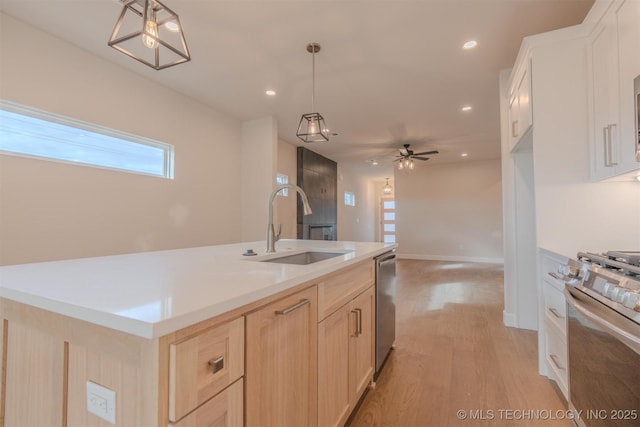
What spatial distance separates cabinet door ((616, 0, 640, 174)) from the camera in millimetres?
1424

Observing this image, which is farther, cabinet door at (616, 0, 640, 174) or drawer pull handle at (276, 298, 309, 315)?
cabinet door at (616, 0, 640, 174)

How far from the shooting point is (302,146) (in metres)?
6.24

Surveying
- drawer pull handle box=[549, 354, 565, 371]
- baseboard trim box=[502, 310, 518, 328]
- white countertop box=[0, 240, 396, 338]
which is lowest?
baseboard trim box=[502, 310, 518, 328]

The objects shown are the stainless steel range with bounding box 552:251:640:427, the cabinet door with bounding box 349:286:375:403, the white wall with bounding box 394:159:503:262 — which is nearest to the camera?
the stainless steel range with bounding box 552:251:640:427

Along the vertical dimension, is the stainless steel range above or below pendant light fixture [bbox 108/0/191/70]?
below

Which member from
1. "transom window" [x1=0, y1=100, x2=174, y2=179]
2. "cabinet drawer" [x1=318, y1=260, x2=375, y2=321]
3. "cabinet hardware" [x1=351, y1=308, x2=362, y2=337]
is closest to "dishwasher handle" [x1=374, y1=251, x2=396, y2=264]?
"cabinet drawer" [x1=318, y1=260, x2=375, y2=321]

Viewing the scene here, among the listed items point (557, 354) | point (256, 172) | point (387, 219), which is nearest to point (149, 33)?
point (557, 354)

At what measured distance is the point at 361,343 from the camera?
171 cm

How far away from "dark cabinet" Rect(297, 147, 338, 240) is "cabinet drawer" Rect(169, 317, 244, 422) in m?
5.16

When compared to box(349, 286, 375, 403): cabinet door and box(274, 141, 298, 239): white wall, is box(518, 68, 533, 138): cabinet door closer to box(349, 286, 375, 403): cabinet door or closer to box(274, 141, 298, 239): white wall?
box(349, 286, 375, 403): cabinet door

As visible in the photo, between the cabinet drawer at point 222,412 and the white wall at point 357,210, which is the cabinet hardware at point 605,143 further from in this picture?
the white wall at point 357,210

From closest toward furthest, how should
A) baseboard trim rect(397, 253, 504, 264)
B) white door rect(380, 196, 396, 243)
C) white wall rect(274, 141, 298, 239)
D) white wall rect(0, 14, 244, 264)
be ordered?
white wall rect(0, 14, 244, 264)
white wall rect(274, 141, 298, 239)
baseboard trim rect(397, 253, 504, 264)
white door rect(380, 196, 396, 243)

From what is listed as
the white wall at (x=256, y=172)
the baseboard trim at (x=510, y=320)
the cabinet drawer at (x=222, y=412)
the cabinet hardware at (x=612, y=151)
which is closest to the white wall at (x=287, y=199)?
the white wall at (x=256, y=172)

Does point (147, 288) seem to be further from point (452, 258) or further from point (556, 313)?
point (452, 258)
